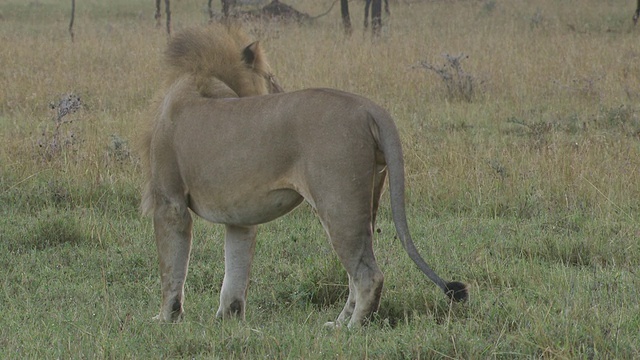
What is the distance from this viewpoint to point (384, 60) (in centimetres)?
1327

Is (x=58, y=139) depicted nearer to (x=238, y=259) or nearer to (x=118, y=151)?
(x=118, y=151)

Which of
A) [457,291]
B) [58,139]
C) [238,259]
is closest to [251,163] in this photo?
[238,259]

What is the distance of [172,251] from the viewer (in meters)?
4.45

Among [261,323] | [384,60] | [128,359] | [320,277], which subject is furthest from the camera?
[384,60]

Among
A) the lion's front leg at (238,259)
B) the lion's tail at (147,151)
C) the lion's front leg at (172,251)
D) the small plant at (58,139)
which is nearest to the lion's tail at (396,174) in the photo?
the lion's front leg at (238,259)

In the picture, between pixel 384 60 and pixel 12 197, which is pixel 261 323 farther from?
pixel 384 60

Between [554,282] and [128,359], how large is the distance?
221 centimetres

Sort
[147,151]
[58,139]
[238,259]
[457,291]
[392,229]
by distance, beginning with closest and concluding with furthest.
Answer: [457,291]
[238,259]
[147,151]
[392,229]
[58,139]

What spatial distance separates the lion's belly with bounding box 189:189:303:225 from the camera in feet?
13.4

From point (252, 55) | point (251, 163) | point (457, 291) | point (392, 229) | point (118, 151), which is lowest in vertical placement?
point (118, 151)

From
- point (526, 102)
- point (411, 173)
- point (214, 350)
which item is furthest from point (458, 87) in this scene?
point (214, 350)

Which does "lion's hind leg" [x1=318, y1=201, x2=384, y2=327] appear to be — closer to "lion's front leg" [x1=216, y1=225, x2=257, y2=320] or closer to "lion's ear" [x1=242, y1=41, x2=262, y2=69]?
"lion's front leg" [x1=216, y1=225, x2=257, y2=320]

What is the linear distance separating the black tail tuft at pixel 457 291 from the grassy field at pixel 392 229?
0.10 m

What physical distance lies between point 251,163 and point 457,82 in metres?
7.80
